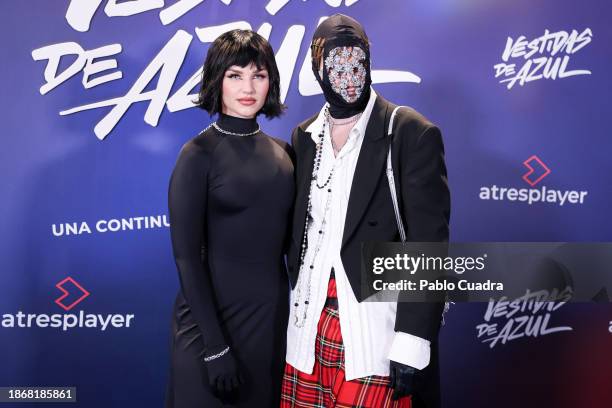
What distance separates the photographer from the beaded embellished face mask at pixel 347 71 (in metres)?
2.01

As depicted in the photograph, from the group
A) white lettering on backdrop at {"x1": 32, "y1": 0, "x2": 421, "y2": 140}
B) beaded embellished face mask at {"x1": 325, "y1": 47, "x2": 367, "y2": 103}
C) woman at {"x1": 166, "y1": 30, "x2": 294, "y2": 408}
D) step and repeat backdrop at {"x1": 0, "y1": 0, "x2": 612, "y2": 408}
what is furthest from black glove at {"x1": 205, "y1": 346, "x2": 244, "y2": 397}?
white lettering on backdrop at {"x1": 32, "y1": 0, "x2": 421, "y2": 140}

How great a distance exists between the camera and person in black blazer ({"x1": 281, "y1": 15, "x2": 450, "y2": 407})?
1.86 m

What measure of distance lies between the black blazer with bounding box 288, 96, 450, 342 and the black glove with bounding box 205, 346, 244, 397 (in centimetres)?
45

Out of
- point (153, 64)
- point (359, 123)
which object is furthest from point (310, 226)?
point (153, 64)

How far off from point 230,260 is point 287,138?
4.49ft

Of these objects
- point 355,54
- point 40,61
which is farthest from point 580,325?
point 40,61

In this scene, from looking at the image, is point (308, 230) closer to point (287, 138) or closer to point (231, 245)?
point (231, 245)

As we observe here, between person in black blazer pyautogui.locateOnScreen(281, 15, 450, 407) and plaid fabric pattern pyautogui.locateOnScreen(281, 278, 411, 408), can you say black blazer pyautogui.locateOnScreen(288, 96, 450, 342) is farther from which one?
plaid fabric pattern pyautogui.locateOnScreen(281, 278, 411, 408)

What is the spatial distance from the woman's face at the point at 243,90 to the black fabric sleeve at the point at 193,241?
0.79ft

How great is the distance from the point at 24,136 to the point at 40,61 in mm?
390

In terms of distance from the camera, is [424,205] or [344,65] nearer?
[424,205]

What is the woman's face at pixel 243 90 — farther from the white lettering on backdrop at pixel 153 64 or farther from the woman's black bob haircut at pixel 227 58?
the white lettering on backdrop at pixel 153 64

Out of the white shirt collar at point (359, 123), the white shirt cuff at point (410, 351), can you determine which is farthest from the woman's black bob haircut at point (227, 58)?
the white shirt cuff at point (410, 351)

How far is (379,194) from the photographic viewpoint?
1.95m
